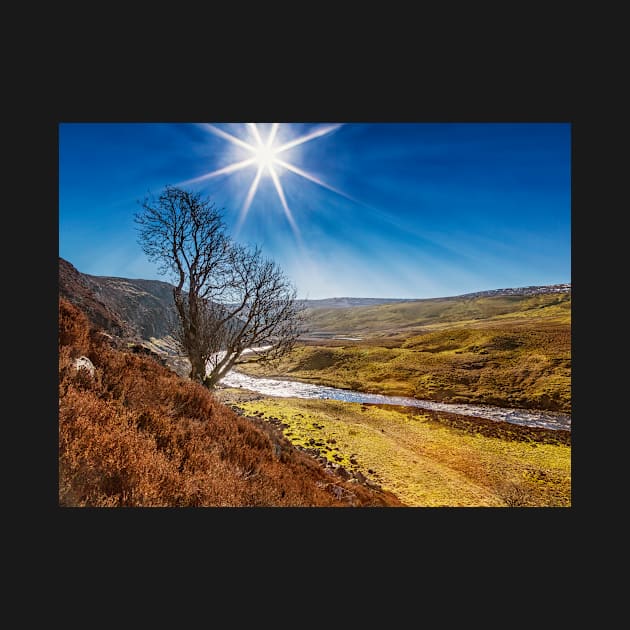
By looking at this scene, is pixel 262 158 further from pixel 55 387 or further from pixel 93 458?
pixel 93 458

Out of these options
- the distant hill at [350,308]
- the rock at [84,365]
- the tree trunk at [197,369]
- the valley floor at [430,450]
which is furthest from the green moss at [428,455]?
the rock at [84,365]

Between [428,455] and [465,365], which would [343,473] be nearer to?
[428,455]

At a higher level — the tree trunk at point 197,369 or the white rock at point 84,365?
the white rock at point 84,365

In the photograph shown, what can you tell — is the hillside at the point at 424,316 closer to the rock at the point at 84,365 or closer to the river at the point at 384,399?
the river at the point at 384,399

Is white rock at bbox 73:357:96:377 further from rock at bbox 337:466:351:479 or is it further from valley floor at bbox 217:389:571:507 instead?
rock at bbox 337:466:351:479

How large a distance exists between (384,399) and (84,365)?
9.87 meters

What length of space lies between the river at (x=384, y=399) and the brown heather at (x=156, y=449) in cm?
382

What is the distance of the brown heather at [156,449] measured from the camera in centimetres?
209

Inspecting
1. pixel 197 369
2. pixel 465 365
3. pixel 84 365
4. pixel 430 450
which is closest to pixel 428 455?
pixel 430 450

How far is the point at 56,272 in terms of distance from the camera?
3287 millimetres

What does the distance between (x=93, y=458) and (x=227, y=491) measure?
3.96ft

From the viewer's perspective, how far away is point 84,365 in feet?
9.68

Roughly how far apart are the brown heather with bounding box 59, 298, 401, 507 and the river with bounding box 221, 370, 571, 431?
3.82 m

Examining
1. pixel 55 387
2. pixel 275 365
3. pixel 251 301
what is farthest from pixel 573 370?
pixel 55 387
